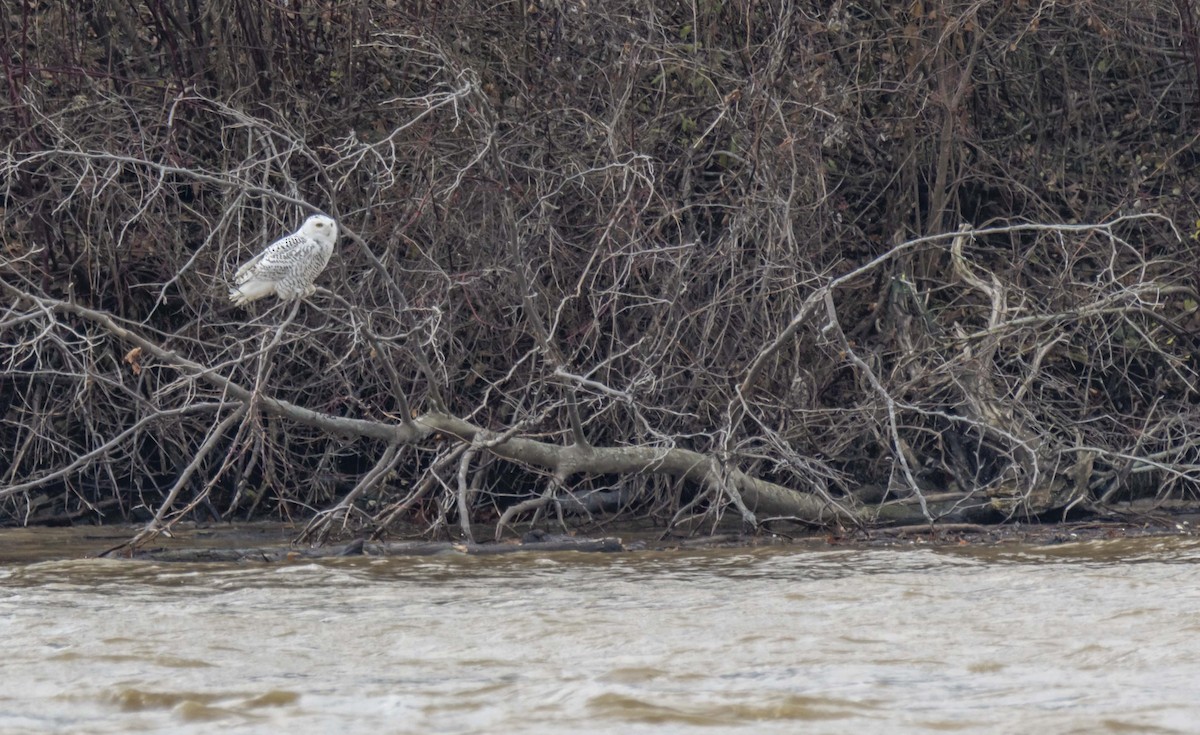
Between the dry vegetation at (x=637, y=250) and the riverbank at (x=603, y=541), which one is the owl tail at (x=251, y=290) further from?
the riverbank at (x=603, y=541)

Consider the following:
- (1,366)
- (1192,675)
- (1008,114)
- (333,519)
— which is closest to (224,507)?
(1,366)

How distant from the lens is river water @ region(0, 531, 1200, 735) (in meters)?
4.09

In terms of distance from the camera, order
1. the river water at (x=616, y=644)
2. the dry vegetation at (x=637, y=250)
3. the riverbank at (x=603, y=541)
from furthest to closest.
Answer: the dry vegetation at (x=637, y=250) → the riverbank at (x=603, y=541) → the river water at (x=616, y=644)

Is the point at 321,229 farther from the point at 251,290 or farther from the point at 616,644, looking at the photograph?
the point at 616,644

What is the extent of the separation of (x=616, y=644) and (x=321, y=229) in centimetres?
274

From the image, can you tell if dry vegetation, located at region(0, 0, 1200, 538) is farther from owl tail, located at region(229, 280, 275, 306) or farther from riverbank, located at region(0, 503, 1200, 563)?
owl tail, located at region(229, 280, 275, 306)

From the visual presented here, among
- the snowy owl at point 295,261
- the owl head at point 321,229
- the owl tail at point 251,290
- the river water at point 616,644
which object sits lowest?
the river water at point 616,644

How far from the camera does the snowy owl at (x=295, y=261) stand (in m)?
6.86

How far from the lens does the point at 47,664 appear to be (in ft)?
15.5

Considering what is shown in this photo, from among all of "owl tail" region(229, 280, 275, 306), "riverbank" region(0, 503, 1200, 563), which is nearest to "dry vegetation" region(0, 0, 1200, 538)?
"riverbank" region(0, 503, 1200, 563)

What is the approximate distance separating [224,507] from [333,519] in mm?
1899

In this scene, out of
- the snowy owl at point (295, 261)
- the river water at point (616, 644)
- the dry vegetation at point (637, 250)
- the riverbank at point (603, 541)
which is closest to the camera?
the river water at point (616, 644)

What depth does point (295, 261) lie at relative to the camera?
6.87 meters

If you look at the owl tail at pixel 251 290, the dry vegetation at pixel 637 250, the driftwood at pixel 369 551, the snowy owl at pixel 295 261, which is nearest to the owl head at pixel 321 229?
the snowy owl at pixel 295 261
